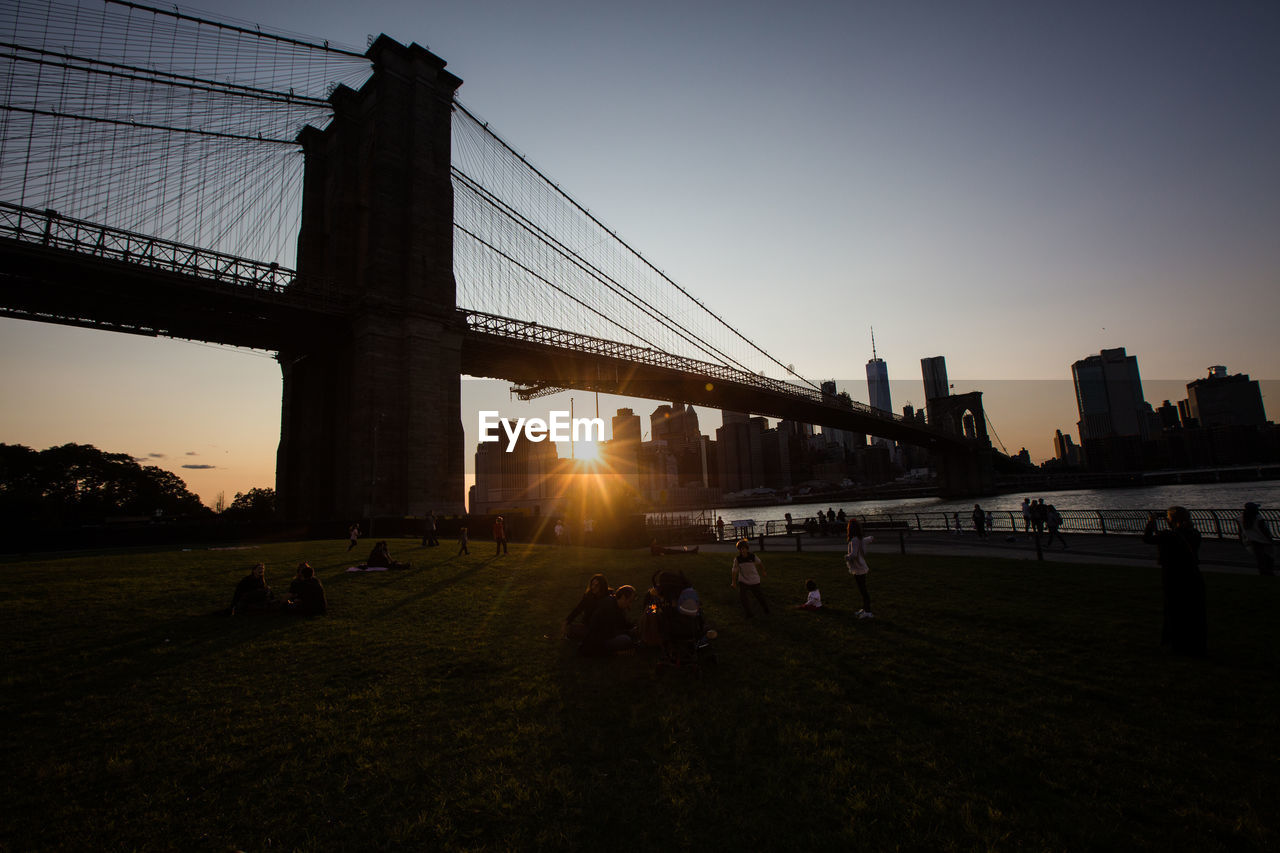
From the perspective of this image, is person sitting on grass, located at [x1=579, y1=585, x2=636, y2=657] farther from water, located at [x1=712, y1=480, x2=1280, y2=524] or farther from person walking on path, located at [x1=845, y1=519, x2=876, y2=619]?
water, located at [x1=712, y1=480, x2=1280, y2=524]

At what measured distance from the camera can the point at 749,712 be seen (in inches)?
216

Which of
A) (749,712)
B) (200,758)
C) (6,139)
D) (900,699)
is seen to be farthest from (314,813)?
(6,139)

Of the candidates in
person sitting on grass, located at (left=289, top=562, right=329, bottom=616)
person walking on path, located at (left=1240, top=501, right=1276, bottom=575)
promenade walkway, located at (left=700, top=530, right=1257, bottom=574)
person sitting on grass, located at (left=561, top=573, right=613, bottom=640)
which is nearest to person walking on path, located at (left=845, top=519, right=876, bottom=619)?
person sitting on grass, located at (left=561, top=573, right=613, bottom=640)

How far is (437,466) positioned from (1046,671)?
90.4 ft

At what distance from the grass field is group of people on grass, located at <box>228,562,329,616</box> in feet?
0.80

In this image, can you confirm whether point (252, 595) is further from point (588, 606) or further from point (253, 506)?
point (253, 506)

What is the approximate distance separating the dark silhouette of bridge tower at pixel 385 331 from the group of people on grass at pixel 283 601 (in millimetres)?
16532

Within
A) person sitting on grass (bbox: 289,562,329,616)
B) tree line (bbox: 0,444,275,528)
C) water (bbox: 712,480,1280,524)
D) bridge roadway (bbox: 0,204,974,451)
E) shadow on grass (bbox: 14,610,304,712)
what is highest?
bridge roadway (bbox: 0,204,974,451)

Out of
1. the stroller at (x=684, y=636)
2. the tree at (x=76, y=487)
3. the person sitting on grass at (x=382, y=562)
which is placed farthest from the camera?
the tree at (x=76, y=487)

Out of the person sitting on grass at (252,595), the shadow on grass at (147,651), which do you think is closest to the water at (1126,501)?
the person sitting on grass at (252,595)

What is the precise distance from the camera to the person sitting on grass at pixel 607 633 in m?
7.33

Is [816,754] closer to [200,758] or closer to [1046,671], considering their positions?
[1046,671]

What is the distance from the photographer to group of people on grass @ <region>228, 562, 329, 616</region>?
31.0ft

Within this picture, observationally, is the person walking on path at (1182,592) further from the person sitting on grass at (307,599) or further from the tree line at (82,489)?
the tree line at (82,489)
